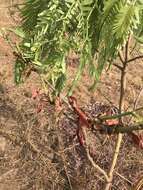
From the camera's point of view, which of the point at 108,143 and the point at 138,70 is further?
the point at 138,70

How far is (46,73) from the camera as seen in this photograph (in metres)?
1.14

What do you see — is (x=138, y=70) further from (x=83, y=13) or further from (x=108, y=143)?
(x=83, y=13)

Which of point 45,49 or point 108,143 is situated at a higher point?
point 45,49

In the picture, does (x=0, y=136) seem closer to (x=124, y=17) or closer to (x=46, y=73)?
(x=46, y=73)

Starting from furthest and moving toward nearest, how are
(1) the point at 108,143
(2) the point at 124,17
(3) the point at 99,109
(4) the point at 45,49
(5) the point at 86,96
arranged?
(5) the point at 86,96 → (3) the point at 99,109 → (1) the point at 108,143 → (4) the point at 45,49 → (2) the point at 124,17

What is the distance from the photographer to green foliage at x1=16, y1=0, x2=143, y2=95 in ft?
3.22

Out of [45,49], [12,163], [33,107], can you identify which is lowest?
[12,163]

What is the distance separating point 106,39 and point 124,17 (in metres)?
0.08

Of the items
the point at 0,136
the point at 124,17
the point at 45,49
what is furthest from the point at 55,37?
the point at 0,136

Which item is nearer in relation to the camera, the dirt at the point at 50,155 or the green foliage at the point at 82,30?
the green foliage at the point at 82,30

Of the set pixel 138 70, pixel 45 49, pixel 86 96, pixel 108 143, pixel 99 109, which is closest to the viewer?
pixel 45 49

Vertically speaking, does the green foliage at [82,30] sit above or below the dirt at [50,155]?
above

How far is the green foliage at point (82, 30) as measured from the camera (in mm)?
980

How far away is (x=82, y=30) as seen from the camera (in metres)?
1.06
